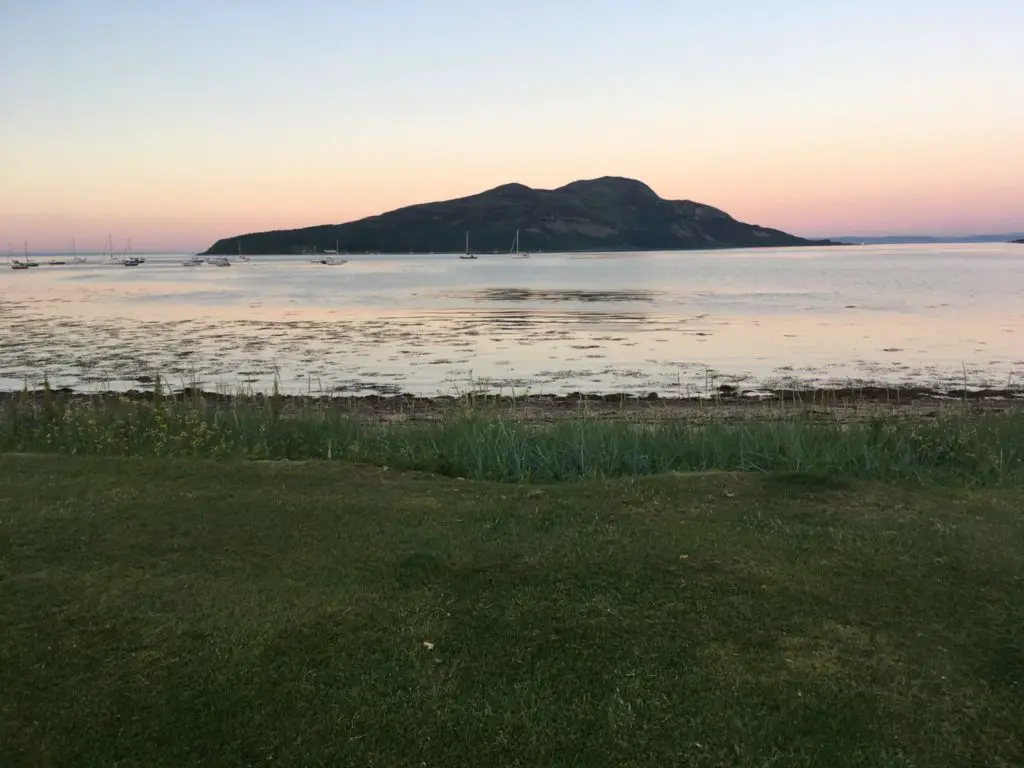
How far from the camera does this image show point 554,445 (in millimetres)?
7883

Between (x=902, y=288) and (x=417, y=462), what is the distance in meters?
57.4

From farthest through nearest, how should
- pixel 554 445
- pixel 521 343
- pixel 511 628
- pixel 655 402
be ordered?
pixel 521 343
pixel 655 402
pixel 554 445
pixel 511 628

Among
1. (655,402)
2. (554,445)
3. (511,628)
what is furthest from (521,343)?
(511,628)

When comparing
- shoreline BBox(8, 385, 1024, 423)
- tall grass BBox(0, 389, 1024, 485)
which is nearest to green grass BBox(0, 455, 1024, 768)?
tall grass BBox(0, 389, 1024, 485)

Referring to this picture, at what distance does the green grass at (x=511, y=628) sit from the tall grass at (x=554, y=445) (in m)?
1.38

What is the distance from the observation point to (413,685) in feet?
11.3

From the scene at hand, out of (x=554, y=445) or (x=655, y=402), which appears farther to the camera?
(x=655, y=402)

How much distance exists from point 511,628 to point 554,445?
4018mm

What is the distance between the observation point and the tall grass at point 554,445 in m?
7.32

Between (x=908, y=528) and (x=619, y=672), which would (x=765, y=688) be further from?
(x=908, y=528)

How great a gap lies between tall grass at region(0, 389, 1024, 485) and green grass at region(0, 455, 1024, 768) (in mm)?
1385

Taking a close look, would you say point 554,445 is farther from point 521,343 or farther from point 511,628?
point 521,343

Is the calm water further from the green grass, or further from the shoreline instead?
the green grass

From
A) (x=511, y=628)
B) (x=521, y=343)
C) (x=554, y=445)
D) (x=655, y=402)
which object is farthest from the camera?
(x=521, y=343)
